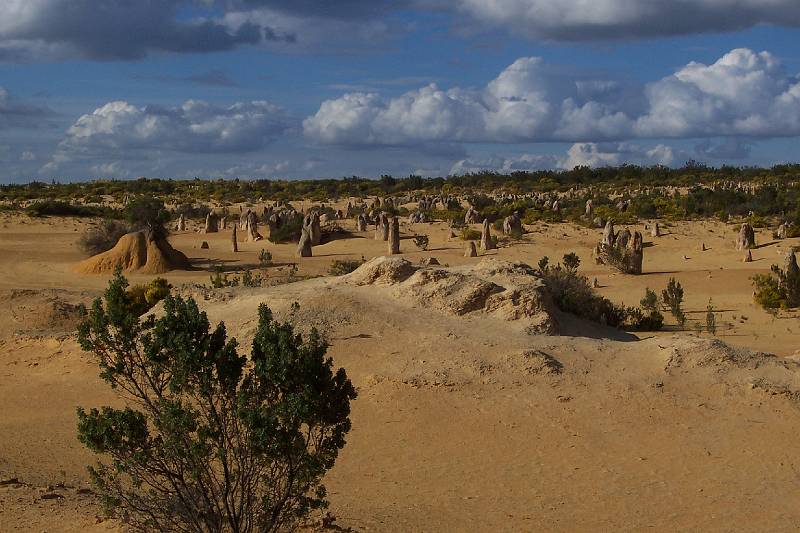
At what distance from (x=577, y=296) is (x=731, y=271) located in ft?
43.9

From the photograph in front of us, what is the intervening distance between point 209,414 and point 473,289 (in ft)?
27.9

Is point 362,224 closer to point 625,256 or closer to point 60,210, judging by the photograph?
point 625,256

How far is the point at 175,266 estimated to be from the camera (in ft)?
94.7

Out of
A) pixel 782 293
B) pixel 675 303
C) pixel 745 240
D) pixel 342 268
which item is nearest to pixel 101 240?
pixel 342 268

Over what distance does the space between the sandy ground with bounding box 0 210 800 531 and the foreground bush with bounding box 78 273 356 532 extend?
1512mm

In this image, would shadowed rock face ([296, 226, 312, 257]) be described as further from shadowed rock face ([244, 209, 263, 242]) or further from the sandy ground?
the sandy ground

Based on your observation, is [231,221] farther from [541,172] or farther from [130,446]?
Answer: [541,172]

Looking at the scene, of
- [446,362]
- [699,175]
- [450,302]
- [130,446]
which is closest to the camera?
[130,446]

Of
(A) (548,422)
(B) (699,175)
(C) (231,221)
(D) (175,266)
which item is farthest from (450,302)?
(B) (699,175)

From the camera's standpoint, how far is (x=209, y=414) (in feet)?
21.0

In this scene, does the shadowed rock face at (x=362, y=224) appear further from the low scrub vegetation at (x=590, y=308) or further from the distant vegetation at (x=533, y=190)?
the low scrub vegetation at (x=590, y=308)

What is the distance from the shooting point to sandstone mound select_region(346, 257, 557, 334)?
14242 millimetres

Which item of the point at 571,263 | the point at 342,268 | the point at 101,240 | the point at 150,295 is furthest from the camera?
the point at 101,240

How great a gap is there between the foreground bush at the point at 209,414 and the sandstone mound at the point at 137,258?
22.1m
